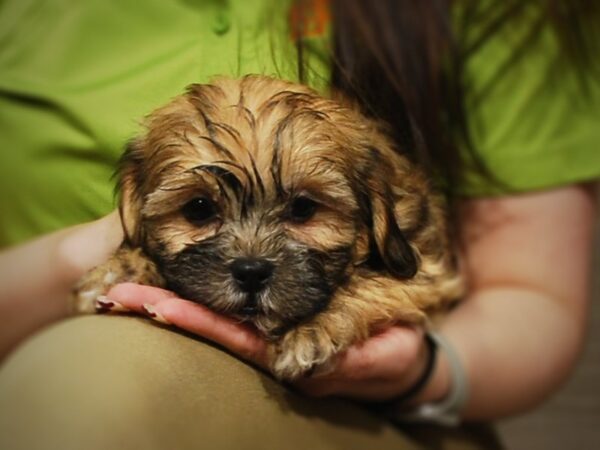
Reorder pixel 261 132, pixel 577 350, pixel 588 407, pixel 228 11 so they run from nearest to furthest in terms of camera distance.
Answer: pixel 261 132 → pixel 228 11 → pixel 577 350 → pixel 588 407

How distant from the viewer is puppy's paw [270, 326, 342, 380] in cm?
61

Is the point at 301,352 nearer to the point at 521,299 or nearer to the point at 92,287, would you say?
the point at 92,287

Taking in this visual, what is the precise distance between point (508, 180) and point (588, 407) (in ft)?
2.59

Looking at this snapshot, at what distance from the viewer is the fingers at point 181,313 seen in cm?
54

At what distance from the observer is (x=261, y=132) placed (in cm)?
50

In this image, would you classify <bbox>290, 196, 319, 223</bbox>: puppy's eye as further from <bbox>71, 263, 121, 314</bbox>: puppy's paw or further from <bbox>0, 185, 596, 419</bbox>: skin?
<bbox>0, 185, 596, 419</bbox>: skin

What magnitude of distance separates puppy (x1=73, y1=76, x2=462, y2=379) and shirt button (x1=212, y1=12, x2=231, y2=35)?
0.08 m

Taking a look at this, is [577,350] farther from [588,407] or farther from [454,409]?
[588,407]

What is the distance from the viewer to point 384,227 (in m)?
0.58

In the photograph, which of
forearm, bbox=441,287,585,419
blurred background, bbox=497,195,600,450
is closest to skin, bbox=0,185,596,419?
forearm, bbox=441,287,585,419

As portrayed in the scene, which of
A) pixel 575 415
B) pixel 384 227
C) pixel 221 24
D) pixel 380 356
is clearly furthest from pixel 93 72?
pixel 575 415

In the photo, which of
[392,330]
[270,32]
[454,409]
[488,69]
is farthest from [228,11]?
[454,409]

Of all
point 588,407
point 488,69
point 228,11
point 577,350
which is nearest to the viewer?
point 228,11

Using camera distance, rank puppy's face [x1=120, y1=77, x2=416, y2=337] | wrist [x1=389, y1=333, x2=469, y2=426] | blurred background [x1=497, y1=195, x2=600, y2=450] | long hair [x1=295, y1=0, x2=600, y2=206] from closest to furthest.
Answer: puppy's face [x1=120, y1=77, x2=416, y2=337], long hair [x1=295, y1=0, x2=600, y2=206], wrist [x1=389, y1=333, x2=469, y2=426], blurred background [x1=497, y1=195, x2=600, y2=450]
